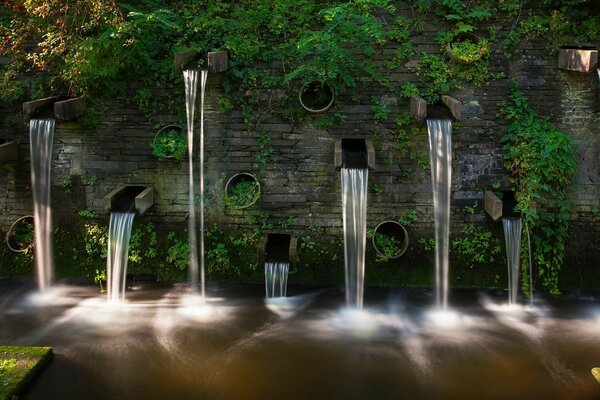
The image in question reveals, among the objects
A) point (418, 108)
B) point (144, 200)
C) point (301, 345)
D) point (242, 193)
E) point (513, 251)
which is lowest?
point (301, 345)

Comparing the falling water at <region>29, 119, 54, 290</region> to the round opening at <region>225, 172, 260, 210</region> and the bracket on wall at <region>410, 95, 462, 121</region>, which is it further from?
the bracket on wall at <region>410, 95, 462, 121</region>

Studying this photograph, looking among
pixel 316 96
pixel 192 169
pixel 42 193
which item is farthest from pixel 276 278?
pixel 42 193

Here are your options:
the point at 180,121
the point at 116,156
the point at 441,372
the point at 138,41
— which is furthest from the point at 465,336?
the point at 138,41

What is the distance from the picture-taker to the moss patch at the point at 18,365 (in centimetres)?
512

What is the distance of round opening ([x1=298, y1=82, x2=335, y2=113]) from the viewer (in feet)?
28.0

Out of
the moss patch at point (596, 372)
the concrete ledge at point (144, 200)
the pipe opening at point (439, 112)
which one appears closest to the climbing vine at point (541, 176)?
the pipe opening at point (439, 112)

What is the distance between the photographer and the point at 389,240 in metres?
8.35

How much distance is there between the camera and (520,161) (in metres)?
7.99

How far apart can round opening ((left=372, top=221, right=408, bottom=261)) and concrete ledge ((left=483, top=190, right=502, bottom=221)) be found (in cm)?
144

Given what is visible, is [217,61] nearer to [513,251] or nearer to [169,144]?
[169,144]

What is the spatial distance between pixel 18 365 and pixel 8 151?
4.38 m

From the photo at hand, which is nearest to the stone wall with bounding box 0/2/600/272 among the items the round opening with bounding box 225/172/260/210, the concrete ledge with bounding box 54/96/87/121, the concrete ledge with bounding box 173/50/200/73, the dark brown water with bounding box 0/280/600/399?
the round opening with bounding box 225/172/260/210

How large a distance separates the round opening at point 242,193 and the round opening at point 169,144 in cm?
101

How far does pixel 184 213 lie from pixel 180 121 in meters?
1.68
